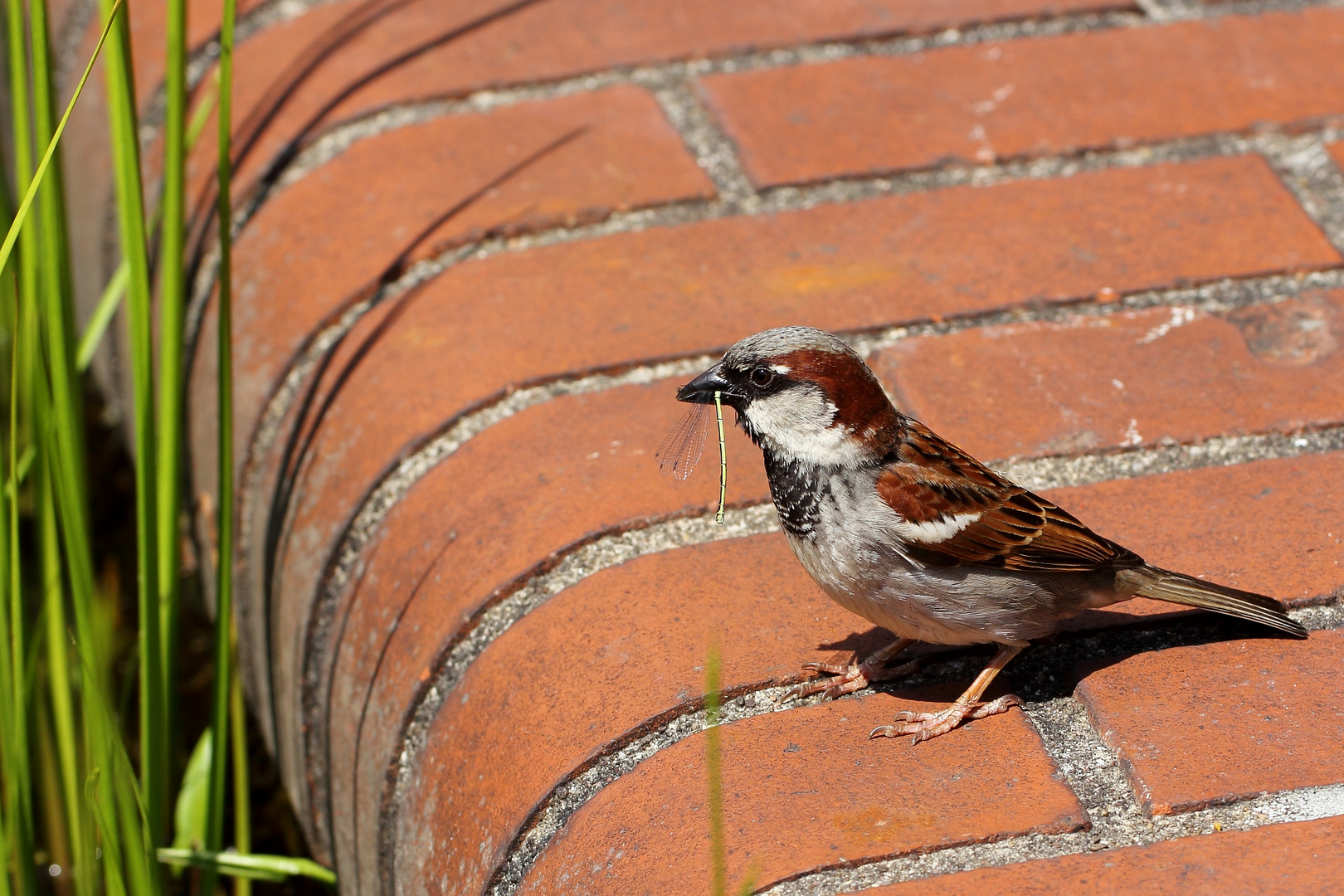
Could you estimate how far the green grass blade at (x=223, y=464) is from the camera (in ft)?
4.34

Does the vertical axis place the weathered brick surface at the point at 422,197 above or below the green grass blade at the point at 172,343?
above

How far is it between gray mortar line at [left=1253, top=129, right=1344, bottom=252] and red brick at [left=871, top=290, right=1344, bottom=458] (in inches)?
5.8

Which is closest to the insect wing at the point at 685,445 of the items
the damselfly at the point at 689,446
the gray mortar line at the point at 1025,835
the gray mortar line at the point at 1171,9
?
the damselfly at the point at 689,446

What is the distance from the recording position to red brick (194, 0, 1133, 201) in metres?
2.09

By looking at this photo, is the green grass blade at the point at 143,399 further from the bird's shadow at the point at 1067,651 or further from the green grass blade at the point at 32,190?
the bird's shadow at the point at 1067,651

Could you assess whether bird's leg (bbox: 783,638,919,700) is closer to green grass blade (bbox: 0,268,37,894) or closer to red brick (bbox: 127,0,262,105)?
green grass blade (bbox: 0,268,37,894)

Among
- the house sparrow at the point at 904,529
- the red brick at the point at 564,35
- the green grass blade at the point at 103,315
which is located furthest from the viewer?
the red brick at the point at 564,35

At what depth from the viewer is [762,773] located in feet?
4.21

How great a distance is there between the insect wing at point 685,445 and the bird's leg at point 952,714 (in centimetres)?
39

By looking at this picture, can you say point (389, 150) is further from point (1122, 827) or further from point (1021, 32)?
point (1122, 827)

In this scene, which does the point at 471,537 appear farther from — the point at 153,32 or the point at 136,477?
the point at 153,32

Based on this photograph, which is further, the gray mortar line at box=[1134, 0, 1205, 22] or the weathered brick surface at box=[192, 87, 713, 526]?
the gray mortar line at box=[1134, 0, 1205, 22]

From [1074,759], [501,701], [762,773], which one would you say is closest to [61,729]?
[501,701]

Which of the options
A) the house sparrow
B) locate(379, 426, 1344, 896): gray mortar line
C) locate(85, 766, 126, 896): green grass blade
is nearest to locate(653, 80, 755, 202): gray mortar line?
the house sparrow
